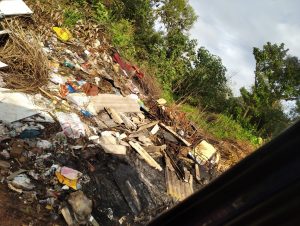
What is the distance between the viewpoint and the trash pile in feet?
15.7

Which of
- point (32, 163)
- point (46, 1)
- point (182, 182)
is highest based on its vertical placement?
point (46, 1)

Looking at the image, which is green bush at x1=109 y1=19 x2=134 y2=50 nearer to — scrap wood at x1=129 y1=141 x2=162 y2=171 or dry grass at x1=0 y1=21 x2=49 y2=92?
dry grass at x1=0 y1=21 x2=49 y2=92

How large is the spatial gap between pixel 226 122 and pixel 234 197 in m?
13.5

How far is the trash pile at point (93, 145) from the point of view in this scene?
4785mm

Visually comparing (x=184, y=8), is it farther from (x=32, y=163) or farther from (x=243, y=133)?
(x=32, y=163)

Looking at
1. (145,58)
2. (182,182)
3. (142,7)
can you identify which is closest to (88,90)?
(182,182)

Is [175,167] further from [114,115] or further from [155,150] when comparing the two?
[114,115]

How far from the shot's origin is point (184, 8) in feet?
54.8

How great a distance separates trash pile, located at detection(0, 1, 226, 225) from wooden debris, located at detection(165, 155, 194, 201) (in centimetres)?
3

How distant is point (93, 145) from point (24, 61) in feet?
7.08

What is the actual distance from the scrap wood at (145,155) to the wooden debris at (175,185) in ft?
0.85

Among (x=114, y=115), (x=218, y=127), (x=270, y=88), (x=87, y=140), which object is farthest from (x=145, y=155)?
(x=270, y=88)

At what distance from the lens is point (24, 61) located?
653 centimetres

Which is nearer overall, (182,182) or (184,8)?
(182,182)
